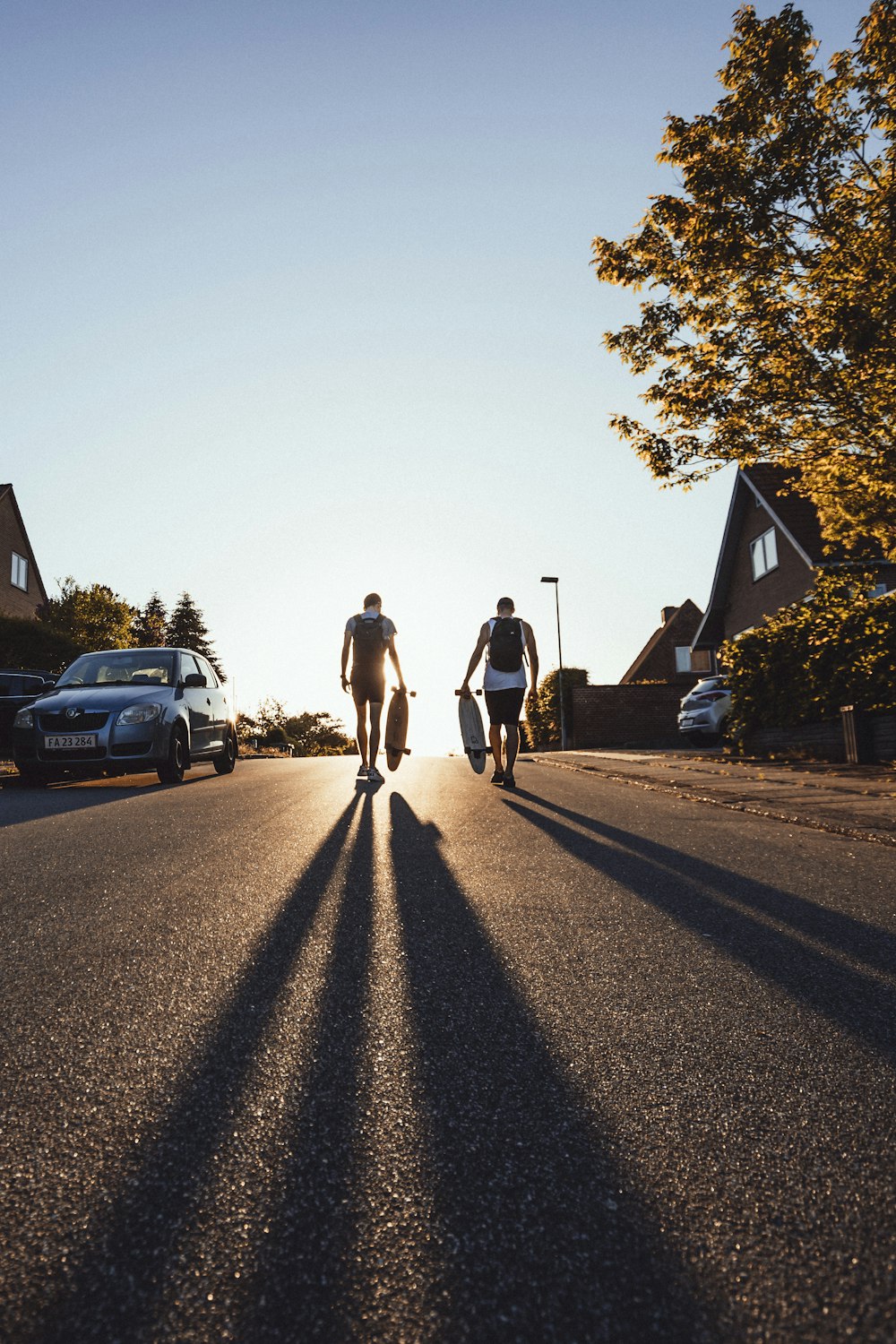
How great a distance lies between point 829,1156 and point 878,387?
35.3 feet

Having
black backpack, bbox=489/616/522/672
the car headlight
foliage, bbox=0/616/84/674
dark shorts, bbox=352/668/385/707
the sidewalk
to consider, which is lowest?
the sidewalk

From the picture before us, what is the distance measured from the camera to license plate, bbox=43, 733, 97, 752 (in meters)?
10.4

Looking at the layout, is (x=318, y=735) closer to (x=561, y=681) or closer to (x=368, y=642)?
(x=561, y=681)

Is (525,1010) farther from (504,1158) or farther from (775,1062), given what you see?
(504,1158)

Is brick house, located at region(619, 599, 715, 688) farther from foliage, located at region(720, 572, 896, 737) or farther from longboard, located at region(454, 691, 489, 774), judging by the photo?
longboard, located at region(454, 691, 489, 774)

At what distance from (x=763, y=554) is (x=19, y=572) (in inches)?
1200

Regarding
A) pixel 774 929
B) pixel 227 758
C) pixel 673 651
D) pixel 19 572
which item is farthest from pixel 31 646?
pixel 673 651

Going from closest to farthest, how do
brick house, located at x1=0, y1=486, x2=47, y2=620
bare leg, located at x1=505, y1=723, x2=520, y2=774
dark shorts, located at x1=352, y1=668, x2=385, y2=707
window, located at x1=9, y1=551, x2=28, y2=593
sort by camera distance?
bare leg, located at x1=505, y1=723, x2=520, y2=774
dark shorts, located at x1=352, y1=668, x2=385, y2=707
brick house, located at x1=0, y1=486, x2=47, y2=620
window, located at x1=9, y1=551, x2=28, y2=593

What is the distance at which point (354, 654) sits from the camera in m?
10.8

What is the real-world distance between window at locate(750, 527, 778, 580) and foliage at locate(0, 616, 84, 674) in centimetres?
2122

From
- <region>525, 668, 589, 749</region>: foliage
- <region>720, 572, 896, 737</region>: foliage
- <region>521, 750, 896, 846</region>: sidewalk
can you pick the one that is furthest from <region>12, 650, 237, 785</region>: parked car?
<region>525, 668, 589, 749</region>: foliage

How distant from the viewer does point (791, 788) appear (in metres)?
9.13

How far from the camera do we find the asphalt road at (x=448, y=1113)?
51.2 inches

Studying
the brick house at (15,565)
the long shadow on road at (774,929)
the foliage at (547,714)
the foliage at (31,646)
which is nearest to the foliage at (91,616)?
the brick house at (15,565)
